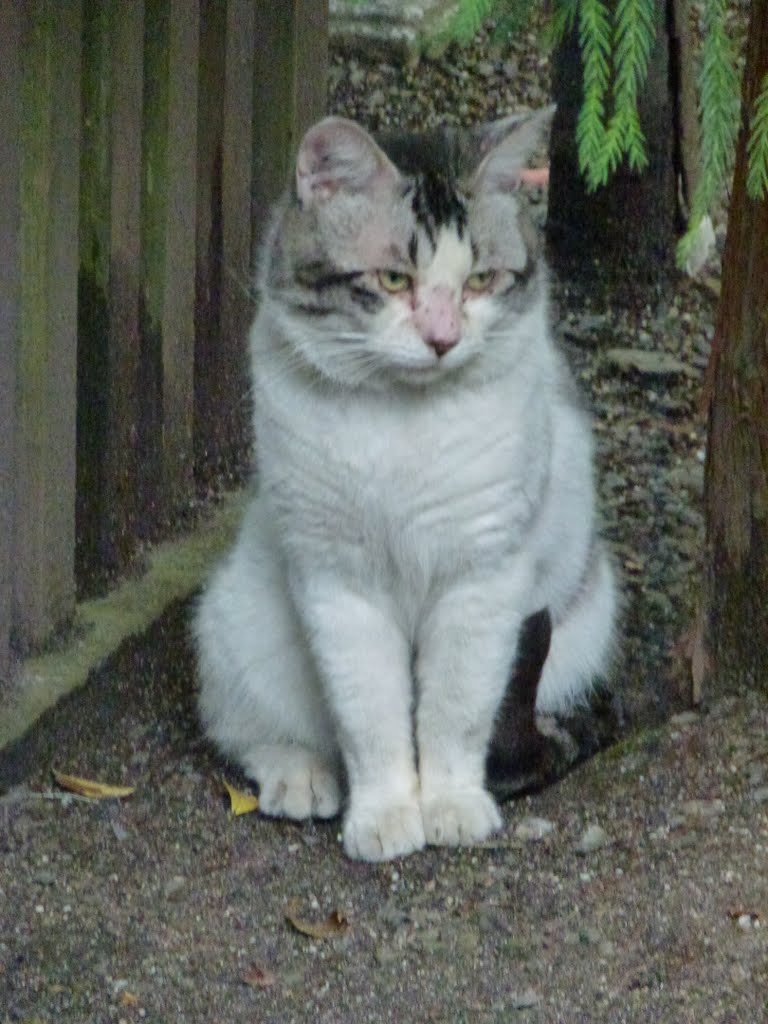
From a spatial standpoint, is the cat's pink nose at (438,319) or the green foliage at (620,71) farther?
the cat's pink nose at (438,319)

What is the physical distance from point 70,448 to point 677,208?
6.85 feet

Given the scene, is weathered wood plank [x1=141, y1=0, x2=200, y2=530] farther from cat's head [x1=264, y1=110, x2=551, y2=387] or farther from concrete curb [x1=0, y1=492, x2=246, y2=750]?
cat's head [x1=264, y1=110, x2=551, y2=387]

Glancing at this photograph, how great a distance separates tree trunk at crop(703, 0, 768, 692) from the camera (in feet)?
9.41

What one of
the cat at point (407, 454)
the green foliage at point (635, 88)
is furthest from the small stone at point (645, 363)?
the green foliage at point (635, 88)

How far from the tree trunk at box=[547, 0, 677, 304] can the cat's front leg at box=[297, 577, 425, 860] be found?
201cm

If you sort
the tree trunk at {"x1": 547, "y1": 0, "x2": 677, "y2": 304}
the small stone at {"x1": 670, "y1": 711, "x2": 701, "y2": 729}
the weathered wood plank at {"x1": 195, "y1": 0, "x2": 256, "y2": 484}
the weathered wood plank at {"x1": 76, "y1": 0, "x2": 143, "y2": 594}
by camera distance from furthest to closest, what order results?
the tree trunk at {"x1": 547, "y1": 0, "x2": 677, "y2": 304}
the weathered wood plank at {"x1": 195, "y1": 0, "x2": 256, "y2": 484}
the weathered wood plank at {"x1": 76, "y1": 0, "x2": 143, "y2": 594}
the small stone at {"x1": 670, "y1": 711, "x2": 701, "y2": 729}

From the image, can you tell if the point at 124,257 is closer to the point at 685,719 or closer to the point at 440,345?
the point at 440,345

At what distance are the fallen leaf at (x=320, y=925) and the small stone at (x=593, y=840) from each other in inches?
16.7

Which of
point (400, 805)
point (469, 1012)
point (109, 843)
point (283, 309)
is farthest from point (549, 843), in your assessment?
point (283, 309)

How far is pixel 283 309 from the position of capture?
114 inches

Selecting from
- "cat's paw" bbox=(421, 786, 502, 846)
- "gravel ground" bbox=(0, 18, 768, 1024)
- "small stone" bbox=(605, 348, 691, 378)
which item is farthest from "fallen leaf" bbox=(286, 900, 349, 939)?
"small stone" bbox=(605, 348, 691, 378)

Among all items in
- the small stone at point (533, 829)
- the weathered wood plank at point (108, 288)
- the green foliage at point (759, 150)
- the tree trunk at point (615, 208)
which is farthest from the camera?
the tree trunk at point (615, 208)

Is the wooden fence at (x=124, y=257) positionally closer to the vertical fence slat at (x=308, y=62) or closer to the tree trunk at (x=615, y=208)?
the vertical fence slat at (x=308, y=62)

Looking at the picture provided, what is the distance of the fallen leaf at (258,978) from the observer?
8.32 ft
